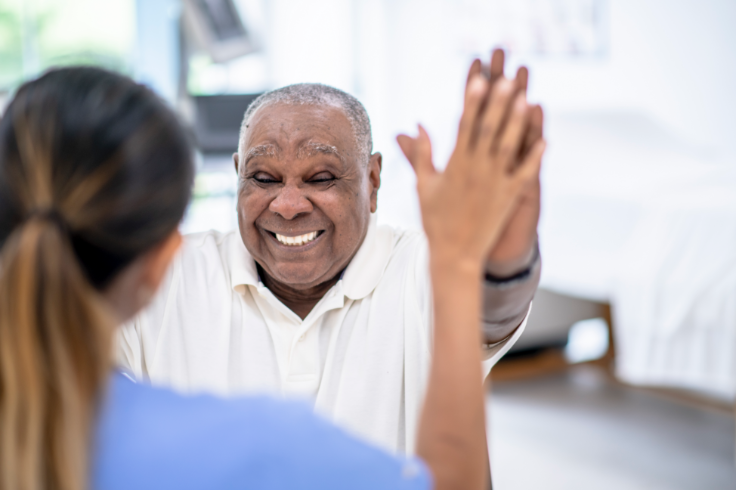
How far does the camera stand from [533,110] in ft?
2.53

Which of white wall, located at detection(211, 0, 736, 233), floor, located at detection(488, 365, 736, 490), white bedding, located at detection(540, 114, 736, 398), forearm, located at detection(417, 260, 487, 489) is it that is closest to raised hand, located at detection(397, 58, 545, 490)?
forearm, located at detection(417, 260, 487, 489)

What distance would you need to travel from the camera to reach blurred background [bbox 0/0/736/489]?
2494 millimetres

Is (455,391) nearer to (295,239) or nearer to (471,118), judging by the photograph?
(471,118)

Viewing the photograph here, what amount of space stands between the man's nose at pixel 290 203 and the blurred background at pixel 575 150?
0.33 metres

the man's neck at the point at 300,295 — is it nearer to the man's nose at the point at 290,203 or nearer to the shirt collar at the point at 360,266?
the shirt collar at the point at 360,266

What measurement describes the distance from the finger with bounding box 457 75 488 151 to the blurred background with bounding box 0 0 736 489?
0.37m

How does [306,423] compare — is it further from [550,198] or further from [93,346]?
[550,198]

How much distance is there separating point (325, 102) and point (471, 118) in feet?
1.80

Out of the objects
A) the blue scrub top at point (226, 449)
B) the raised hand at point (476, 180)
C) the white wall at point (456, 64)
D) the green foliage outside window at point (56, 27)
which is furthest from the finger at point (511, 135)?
the green foliage outside window at point (56, 27)

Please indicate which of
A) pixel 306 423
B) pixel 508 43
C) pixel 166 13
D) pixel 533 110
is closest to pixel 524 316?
pixel 533 110

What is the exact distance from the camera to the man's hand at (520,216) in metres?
0.77

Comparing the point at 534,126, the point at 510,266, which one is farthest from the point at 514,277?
the point at 534,126

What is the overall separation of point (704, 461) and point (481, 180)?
2.35m

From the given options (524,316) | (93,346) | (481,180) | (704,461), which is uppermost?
(481,180)
